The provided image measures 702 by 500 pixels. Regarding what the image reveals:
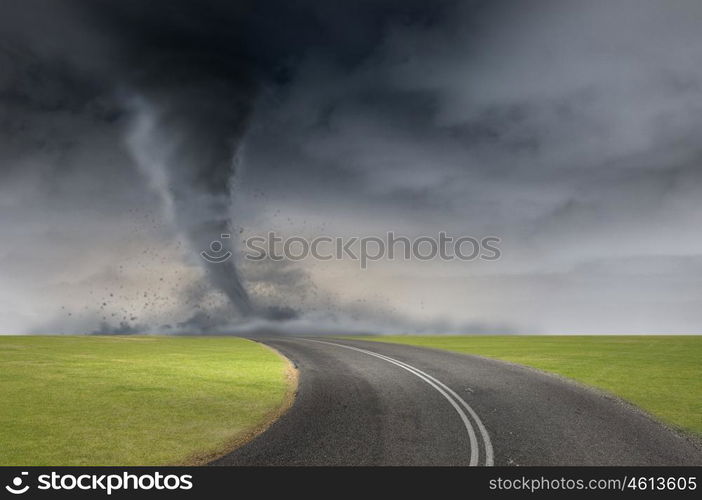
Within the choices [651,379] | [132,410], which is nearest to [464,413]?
[132,410]

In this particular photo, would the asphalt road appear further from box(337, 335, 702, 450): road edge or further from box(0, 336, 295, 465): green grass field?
box(0, 336, 295, 465): green grass field

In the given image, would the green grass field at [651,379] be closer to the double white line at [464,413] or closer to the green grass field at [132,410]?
the double white line at [464,413]

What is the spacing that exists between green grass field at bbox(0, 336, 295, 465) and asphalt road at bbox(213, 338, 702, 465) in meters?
1.24

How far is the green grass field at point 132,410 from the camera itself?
10914 mm

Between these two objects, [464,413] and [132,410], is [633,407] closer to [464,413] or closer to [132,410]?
[464,413]

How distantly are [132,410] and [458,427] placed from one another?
35.3 ft

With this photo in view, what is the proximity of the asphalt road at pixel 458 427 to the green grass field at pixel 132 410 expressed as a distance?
1243 mm

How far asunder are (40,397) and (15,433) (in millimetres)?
5557

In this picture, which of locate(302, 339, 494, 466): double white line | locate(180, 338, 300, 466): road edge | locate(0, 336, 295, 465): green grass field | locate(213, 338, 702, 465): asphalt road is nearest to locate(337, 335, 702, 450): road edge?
locate(213, 338, 702, 465): asphalt road

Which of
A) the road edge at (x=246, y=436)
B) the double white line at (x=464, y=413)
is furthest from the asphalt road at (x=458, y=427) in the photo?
the road edge at (x=246, y=436)

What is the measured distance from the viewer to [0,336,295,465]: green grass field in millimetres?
10914
